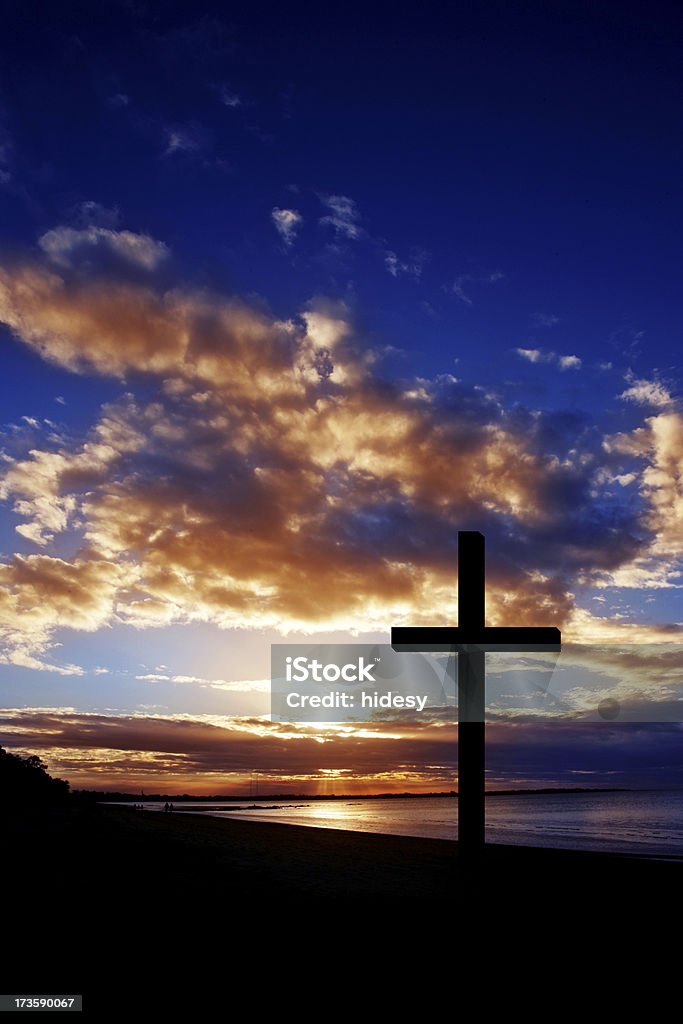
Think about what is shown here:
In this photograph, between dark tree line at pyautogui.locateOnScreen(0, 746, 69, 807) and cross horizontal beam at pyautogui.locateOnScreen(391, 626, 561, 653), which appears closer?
cross horizontal beam at pyautogui.locateOnScreen(391, 626, 561, 653)

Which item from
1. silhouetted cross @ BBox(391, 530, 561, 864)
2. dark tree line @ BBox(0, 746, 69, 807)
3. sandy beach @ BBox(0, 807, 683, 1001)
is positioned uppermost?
silhouetted cross @ BBox(391, 530, 561, 864)

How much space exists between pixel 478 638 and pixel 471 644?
0.10 metres

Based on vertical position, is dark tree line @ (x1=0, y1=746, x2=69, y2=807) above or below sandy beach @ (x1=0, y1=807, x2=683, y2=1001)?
below

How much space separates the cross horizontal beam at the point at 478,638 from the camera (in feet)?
26.9

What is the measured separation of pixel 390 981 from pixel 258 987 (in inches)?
44.9

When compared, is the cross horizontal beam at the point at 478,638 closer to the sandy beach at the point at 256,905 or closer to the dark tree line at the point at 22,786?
the sandy beach at the point at 256,905

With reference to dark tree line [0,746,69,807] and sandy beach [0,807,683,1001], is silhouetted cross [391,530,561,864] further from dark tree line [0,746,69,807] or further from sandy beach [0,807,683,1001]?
dark tree line [0,746,69,807]

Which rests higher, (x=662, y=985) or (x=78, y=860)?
(x=662, y=985)

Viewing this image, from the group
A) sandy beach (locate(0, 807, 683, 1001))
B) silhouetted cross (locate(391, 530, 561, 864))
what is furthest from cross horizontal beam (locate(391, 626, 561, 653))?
sandy beach (locate(0, 807, 683, 1001))

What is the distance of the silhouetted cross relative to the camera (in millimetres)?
8227

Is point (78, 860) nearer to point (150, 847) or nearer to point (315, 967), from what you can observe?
point (150, 847)

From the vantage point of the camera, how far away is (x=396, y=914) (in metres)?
10.2

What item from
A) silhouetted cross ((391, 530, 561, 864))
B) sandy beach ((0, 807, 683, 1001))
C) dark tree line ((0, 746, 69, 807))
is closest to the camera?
sandy beach ((0, 807, 683, 1001))

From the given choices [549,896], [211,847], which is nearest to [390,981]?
[549,896]
